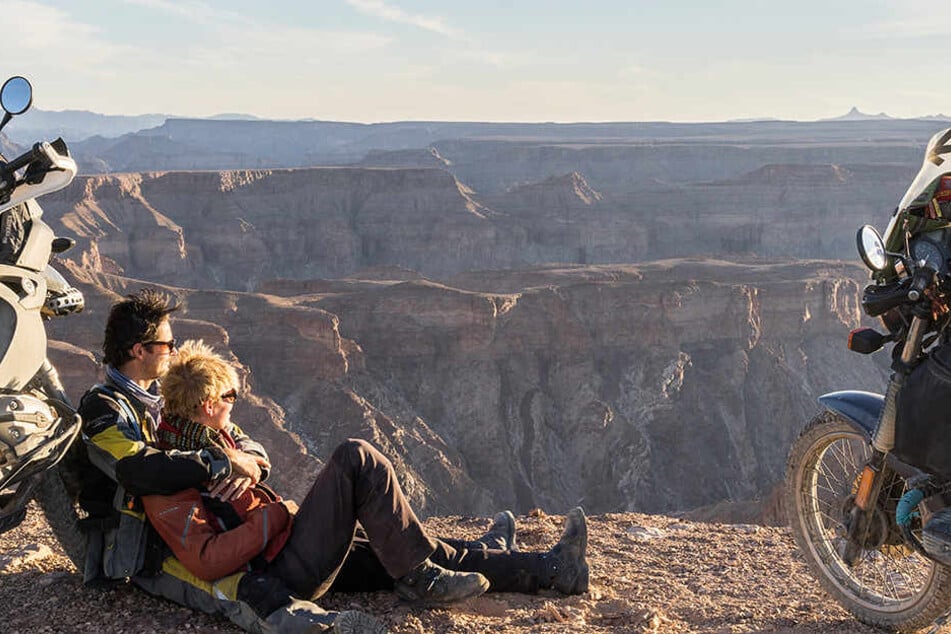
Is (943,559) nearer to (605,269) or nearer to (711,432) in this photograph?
(711,432)

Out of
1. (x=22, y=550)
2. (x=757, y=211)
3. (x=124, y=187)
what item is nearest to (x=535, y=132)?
(x=757, y=211)

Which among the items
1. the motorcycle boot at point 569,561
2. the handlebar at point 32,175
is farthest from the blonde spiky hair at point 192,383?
the motorcycle boot at point 569,561

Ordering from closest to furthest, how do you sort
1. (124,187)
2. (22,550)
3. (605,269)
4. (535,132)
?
(22,550) < (605,269) < (124,187) < (535,132)

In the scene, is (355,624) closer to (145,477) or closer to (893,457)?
(145,477)

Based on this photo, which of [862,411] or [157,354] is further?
[862,411]

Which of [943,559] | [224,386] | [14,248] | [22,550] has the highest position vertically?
[14,248]

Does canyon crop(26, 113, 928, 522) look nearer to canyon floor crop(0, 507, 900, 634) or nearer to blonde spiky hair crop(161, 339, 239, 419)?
canyon floor crop(0, 507, 900, 634)

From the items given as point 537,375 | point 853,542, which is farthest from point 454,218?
point 853,542
